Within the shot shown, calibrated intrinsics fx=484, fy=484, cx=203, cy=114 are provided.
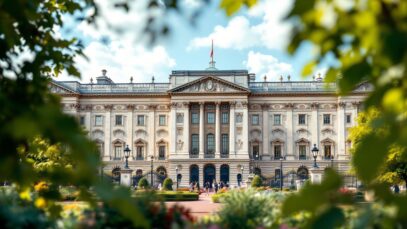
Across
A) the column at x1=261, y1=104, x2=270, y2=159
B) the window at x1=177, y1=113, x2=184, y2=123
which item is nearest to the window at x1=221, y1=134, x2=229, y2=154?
the column at x1=261, y1=104, x2=270, y2=159

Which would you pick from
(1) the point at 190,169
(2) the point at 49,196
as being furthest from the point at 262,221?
(1) the point at 190,169

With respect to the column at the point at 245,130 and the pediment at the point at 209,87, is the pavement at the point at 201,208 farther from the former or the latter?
the pediment at the point at 209,87

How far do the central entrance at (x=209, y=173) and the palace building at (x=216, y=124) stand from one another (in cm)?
14

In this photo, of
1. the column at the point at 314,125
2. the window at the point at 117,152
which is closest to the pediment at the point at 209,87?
the column at the point at 314,125

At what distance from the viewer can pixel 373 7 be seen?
7.70ft

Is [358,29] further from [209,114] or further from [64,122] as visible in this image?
[209,114]

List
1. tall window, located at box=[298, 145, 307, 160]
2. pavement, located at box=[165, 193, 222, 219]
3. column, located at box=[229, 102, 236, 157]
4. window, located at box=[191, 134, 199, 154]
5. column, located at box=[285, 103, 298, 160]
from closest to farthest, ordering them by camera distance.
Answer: pavement, located at box=[165, 193, 222, 219] → column, located at box=[229, 102, 236, 157] → column, located at box=[285, 103, 298, 160] → window, located at box=[191, 134, 199, 154] → tall window, located at box=[298, 145, 307, 160]

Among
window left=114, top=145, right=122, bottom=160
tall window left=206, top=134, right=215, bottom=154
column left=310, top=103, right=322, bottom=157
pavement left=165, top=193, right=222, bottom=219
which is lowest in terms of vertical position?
pavement left=165, top=193, right=222, bottom=219

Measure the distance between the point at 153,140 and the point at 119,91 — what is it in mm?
8324

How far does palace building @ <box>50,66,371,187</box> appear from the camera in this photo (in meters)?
64.5

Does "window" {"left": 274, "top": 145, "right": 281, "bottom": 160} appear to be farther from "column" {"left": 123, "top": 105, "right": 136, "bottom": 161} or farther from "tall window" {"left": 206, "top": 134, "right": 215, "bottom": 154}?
"column" {"left": 123, "top": 105, "right": 136, "bottom": 161}

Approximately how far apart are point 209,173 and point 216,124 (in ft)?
21.9

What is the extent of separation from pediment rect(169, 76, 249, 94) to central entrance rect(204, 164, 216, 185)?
1008 cm

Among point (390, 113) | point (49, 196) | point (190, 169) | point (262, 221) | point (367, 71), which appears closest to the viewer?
point (390, 113)
